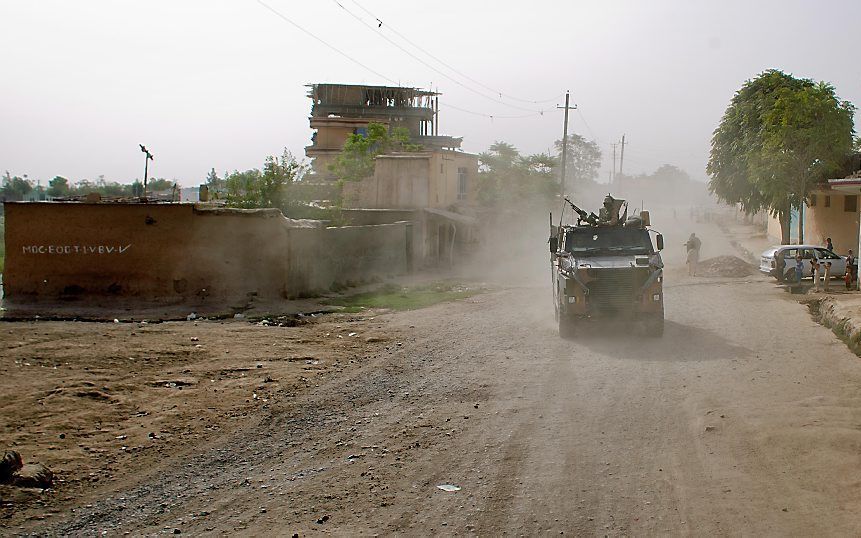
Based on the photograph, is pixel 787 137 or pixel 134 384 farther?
pixel 787 137

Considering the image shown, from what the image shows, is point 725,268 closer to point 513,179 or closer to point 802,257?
point 802,257

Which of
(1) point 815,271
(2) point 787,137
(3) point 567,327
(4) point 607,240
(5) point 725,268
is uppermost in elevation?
(2) point 787,137

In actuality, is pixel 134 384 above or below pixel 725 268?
below

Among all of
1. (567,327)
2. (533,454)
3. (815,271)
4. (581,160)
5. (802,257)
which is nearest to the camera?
(533,454)

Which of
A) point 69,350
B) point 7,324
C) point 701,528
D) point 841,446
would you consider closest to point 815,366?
point 841,446

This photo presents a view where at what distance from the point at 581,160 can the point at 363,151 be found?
87933 mm

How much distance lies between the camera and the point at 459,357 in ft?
45.2

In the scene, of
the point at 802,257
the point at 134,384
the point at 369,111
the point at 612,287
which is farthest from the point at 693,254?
the point at 369,111

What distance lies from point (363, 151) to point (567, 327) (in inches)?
1159

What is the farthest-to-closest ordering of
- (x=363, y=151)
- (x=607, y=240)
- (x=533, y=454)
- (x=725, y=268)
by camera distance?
(x=363, y=151)
(x=725, y=268)
(x=607, y=240)
(x=533, y=454)

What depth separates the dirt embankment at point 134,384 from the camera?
8312mm

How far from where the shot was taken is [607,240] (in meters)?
16.2

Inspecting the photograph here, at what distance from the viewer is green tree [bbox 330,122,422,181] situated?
4091cm

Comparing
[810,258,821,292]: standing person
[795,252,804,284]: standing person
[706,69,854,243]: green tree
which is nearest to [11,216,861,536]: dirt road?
[810,258,821,292]: standing person
